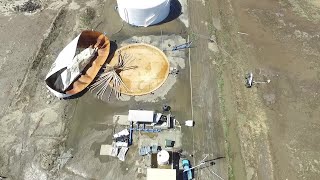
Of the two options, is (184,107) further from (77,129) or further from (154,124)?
(77,129)

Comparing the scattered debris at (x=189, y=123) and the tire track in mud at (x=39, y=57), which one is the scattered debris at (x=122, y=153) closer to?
the scattered debris at (x=189, y=123)

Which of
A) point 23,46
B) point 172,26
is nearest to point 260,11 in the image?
point 172,26

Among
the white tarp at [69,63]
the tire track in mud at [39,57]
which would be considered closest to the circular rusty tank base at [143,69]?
the white tarp at [69,63]

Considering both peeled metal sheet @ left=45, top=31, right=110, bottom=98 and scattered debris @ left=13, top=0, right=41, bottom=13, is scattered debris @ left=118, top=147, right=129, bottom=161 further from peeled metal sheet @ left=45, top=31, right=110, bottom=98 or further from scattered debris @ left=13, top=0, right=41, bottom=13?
scattered debris @ left=13, top=0, right=41, bottom=13

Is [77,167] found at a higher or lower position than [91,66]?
lower

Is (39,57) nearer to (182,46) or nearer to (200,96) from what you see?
(182,46)

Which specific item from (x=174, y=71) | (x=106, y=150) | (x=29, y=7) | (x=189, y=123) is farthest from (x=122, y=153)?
(x=29, y=7)

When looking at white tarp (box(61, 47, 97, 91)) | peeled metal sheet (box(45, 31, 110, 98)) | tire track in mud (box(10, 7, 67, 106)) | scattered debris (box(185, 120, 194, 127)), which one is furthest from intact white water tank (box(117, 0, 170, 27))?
scattered debris (box(185, 120, 194, 127))
